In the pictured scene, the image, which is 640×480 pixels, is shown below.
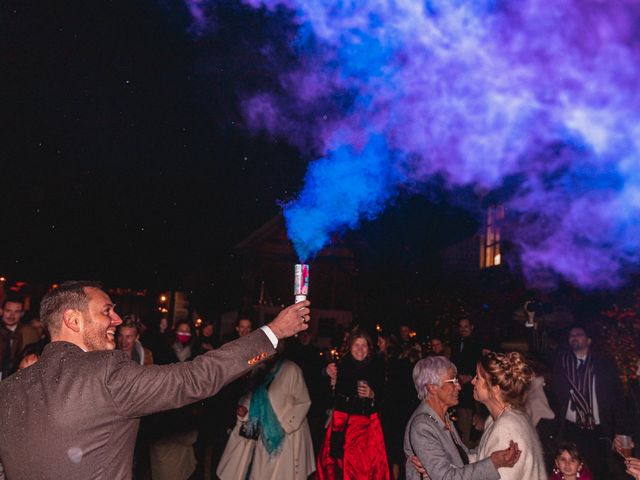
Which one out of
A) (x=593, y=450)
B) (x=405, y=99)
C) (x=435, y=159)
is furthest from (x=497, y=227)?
(x=593, y=450)

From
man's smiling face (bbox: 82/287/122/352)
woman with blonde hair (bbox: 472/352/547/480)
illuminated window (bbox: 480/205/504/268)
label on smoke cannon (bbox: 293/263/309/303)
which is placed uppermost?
illuminated window (bbox: 480/205/504/268)

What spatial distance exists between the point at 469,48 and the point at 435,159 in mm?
4324

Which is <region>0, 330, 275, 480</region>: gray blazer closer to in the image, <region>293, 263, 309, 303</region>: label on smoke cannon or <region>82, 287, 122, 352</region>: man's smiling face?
<region>82, 287, 122, 352</region>: man's smiling face

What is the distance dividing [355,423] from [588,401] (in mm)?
3253

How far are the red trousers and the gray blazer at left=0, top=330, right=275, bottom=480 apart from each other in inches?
148

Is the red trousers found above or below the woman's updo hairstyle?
below

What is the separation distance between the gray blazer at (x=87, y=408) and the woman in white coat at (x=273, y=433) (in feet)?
12.9

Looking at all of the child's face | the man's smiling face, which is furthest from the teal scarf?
the man's smiling face

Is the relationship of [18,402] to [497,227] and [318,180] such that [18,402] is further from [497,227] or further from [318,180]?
[497,227]

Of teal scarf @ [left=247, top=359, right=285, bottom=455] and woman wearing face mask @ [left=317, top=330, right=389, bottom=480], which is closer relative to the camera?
woman wearing face mask @ [left=317, top=330, right=389, bottom=480]

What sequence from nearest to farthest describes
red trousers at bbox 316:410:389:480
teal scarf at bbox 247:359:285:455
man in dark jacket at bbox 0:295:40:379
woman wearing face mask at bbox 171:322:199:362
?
red trousers at bbox 316:410:389:480 → teal scarf at bbox 247:359:285:455 → man in dark jacket at bbox 0:295:40:379 → woman wearing face mask at bbox 171:322:199:362

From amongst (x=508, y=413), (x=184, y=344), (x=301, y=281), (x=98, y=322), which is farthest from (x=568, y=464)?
(x=184, y=344)

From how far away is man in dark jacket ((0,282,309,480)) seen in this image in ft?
7.26

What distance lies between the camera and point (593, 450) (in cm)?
663
